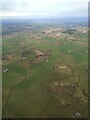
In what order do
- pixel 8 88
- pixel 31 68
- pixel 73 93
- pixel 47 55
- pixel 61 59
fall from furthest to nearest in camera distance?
1. pixel 47 55
2. pixel 61 59
3. pixel 31 68
4. pixel 8 88
5. pixel 73 93

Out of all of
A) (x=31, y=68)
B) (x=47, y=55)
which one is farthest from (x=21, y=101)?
(x=47, y=55)

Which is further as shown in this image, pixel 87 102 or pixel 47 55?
pixel 47 55

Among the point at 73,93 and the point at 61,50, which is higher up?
the point at 61,50

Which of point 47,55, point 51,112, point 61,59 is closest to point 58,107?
point 51,112

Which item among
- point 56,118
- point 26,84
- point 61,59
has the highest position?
point 61,59

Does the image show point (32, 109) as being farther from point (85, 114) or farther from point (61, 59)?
point (61, 59)

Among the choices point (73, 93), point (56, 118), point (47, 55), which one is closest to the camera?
point (56, 118)
